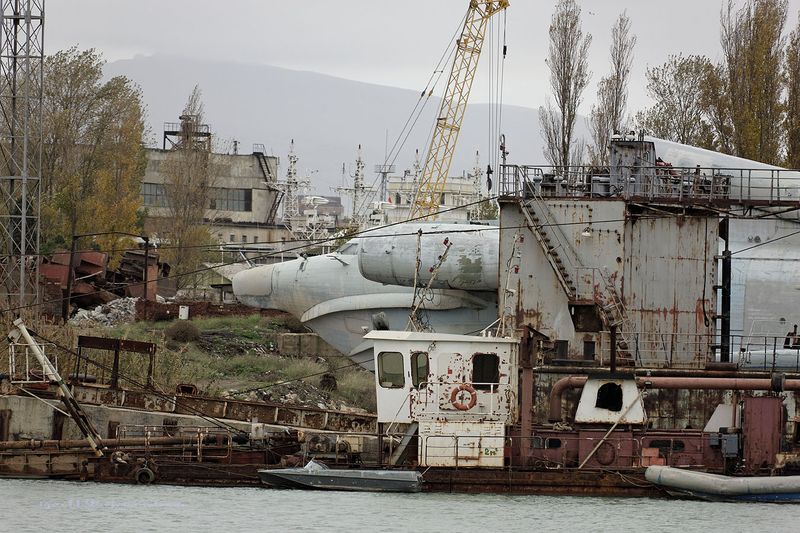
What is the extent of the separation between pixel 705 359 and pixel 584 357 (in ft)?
11.9

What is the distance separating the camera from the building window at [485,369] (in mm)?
36031

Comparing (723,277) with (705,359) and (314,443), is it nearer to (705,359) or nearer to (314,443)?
(705,359)

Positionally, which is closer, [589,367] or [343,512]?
[343,512]

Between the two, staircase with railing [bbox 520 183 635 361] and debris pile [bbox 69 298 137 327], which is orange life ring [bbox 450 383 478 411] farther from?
debris pile [bbox 69 298 137 327]

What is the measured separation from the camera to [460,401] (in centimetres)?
3597

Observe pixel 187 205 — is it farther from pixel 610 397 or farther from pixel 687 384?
pixel 687 384

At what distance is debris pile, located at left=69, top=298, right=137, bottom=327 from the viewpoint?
195ft

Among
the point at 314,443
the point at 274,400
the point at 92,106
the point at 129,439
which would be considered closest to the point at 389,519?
the point at 314,443

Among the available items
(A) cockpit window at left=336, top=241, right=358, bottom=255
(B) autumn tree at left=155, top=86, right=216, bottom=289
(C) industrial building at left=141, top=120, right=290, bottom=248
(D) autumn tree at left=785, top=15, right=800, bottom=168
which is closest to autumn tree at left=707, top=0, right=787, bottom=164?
(D) autumn tree at left=785, top=15, right=800, bottom=168

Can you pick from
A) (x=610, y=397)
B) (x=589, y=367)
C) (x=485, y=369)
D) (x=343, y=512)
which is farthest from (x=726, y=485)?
(x=343, y=512)

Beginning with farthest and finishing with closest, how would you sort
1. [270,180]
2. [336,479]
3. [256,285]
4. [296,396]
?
[270,180] < [256,285] < [296,396] < [336,479]

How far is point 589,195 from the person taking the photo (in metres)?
42.7

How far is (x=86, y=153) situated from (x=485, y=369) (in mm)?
45165

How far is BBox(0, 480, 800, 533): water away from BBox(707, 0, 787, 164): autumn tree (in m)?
25.8
